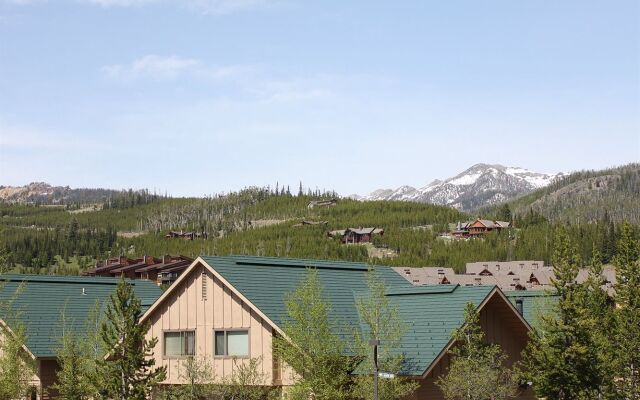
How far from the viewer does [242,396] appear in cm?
3800

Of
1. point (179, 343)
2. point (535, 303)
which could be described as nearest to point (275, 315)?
point (179, 343)

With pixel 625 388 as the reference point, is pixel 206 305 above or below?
above

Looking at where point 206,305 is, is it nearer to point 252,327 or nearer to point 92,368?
point 252,327

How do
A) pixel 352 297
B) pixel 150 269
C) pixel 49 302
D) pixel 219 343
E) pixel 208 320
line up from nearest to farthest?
pixel 219 343
pixel 208 320
pixel 352 297
pixel 49 302
pixel 150 269

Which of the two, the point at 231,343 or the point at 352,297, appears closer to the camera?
the point at 231,343

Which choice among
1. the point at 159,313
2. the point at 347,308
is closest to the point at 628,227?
the point at 347,308

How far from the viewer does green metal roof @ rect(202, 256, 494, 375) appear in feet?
124

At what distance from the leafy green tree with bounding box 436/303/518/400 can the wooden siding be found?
7.33 metres

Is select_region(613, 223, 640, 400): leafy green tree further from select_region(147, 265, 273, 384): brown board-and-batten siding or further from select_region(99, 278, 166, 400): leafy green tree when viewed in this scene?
select_region(99, 278, 166, 400): leafy green tree

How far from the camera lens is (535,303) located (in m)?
45.0

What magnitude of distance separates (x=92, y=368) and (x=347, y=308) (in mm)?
11757

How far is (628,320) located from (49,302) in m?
31.4

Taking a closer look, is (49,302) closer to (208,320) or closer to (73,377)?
(73,377)

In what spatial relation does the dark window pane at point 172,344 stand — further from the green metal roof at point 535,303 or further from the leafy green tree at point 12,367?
the green metal roof at point 535,303
